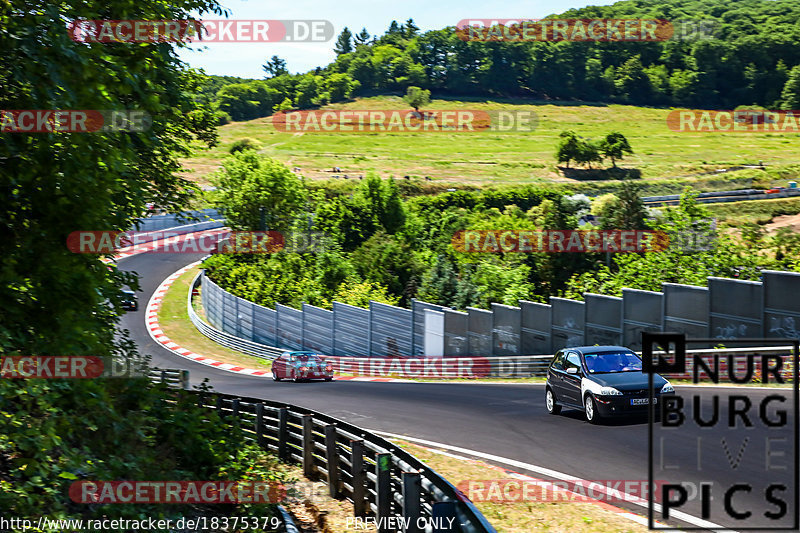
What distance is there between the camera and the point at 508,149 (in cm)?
16100

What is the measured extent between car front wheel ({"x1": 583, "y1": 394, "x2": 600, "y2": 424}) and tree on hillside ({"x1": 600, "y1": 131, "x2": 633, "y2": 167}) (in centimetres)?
12774

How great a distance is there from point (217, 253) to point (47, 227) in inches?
2098

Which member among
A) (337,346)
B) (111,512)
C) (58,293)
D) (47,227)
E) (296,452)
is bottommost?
(337,346)

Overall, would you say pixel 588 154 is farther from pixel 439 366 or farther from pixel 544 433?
pixel 544 433

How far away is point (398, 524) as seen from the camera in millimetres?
10508

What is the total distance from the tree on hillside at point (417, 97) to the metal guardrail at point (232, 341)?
440ft

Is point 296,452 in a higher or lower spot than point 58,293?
lower

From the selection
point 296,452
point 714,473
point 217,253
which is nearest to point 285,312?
point 217,253

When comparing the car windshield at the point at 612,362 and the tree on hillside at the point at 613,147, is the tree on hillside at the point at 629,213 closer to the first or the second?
the car windshield at the point at 612,362

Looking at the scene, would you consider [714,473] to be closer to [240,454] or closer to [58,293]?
[240,454]

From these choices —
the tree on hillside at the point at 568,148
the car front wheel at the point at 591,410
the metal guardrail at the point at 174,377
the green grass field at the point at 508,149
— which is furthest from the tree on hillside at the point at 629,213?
the tree on hillside at the point at 568,148

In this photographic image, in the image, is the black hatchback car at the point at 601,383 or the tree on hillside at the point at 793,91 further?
the tree on hillside at the point at 793,91

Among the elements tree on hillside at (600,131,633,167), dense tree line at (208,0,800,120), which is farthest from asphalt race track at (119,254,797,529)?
dense tree line at (208,0,800,120)

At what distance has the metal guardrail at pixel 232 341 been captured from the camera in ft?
140
